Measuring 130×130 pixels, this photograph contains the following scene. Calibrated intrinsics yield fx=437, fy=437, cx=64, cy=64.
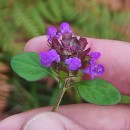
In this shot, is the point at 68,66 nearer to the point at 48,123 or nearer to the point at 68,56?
the point at 68,56

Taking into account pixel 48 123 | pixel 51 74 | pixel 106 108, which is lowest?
pixel 106 108

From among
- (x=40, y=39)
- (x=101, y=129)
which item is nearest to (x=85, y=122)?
(x=101, y=129)

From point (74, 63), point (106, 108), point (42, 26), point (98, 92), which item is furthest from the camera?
point (42, 26)

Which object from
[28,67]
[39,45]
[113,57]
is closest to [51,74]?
[28,67]

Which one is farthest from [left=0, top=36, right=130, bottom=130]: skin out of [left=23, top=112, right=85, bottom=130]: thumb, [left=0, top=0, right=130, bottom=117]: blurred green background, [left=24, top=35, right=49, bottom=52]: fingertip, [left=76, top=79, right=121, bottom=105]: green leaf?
[left=0, top=0, right=130, bottom=117]: blurred green background

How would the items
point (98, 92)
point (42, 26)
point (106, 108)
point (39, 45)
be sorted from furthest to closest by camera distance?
point (42, 26), point (106, 108), point (39, 45), point (98, 92)

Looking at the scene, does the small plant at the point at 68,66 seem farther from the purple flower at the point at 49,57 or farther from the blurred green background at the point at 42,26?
the blurred green background at the point at 42,26

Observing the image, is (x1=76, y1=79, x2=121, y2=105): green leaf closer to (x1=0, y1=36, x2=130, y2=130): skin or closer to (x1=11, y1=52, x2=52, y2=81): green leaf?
(x1=11, y1=52, x2=52, y2=81): green leaf
